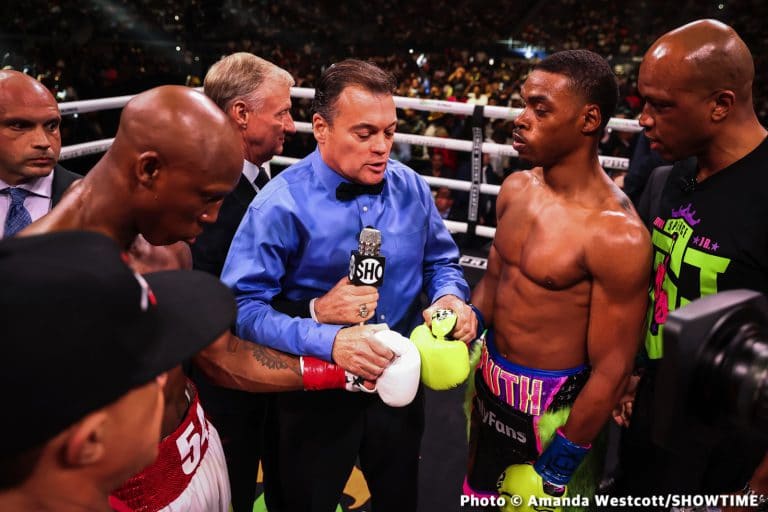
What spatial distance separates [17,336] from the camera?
66 cm

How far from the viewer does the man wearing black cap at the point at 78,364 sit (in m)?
0.67

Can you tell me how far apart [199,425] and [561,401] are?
106cm

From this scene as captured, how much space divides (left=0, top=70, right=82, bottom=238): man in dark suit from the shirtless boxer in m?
1.67

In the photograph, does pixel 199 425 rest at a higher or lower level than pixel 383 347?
lower

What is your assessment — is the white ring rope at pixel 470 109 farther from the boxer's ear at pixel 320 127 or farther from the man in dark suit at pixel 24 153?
the boxer's ear at pixel 320 127

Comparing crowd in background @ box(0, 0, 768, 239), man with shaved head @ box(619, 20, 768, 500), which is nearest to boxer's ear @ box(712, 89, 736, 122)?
man with shaved head @ box(619, 20, 768, 500)

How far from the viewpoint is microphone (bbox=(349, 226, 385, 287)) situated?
1.59 m

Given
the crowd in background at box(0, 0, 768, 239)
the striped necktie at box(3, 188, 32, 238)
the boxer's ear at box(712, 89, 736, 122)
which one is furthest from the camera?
the crowd in background at box(0, 0, 768, 239)

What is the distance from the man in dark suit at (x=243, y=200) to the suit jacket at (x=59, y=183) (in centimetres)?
58

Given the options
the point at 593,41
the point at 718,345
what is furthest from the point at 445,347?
the point at 593,41

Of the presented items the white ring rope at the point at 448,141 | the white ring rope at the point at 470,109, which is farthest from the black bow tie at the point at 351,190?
the white ring rope at the point at 470,109

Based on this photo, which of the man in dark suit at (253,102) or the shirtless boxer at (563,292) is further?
the man in dark suit at (253,102)

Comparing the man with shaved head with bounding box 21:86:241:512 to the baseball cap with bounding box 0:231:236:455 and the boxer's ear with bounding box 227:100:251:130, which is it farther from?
the boxer's ear with bounding box 227:100:251:130

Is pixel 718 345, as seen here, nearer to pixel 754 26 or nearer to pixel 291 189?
pixel 291 189
